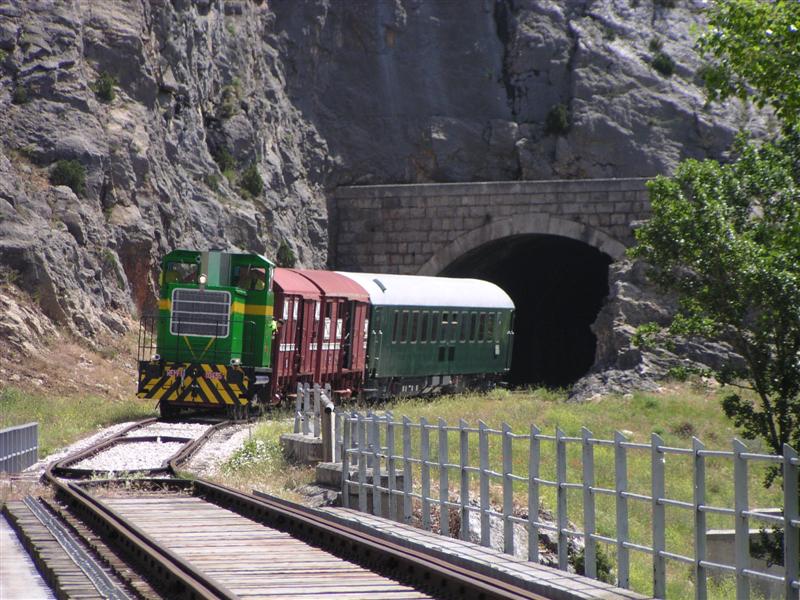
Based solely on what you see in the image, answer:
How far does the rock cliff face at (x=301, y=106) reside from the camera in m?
35.7

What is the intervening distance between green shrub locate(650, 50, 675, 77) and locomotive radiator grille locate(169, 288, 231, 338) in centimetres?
3226

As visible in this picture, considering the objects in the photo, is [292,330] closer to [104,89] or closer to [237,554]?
[237,554]

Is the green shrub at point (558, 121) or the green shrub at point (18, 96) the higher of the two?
the green shrub at point (558, 121)

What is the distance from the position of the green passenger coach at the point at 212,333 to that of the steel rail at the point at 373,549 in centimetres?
915

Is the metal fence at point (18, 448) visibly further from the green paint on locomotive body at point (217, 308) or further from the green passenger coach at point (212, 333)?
the green paint on locomotive body at point (217, 308)

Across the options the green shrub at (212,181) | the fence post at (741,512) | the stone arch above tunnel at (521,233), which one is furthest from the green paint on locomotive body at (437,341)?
the fence post at (741,512)

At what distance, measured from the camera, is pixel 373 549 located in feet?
32.0

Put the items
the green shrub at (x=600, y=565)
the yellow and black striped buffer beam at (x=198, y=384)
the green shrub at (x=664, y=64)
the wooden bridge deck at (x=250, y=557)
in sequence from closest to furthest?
the wooden bridge deck at (x=250, y=557) → the green shrub at (x=600, y=565) → the yellow and black striped buffer beam at (x=198, y=384) → the green shrub at (x=664, y=64)

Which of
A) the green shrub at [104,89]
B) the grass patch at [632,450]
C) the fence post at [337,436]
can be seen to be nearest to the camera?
the fence post at [337,436]

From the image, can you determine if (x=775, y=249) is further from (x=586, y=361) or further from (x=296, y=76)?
(x=586, y=361)

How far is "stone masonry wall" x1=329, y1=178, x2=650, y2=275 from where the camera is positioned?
4344 centimetres

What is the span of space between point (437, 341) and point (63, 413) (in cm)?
1176

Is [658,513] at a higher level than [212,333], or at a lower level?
lower

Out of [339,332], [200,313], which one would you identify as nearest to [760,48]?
[200,313]
